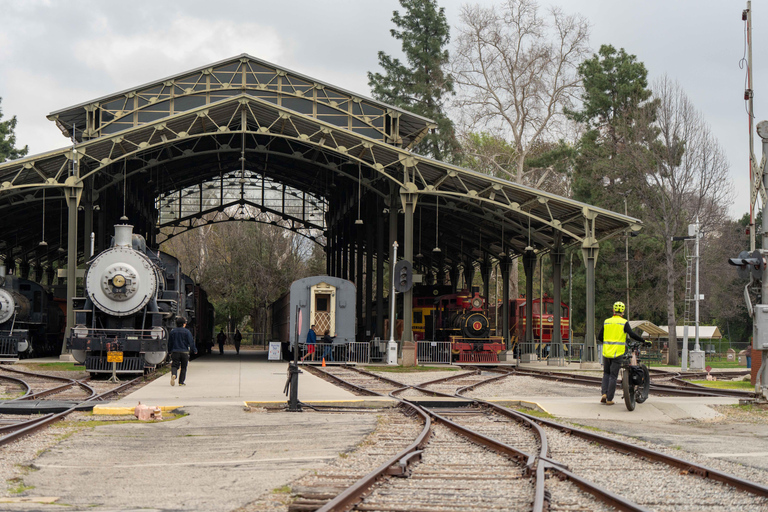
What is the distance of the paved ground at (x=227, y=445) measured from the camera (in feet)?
23.3

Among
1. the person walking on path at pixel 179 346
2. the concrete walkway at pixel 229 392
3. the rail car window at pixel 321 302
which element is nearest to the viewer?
the concrete walkway at pixel 229 392

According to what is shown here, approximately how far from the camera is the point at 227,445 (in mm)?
10141

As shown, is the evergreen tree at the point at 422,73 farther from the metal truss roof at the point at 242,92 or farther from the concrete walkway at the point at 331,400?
the concrete walkway at the point at 331,400

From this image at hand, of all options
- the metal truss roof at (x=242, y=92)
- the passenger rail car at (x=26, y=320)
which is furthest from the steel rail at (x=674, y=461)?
the metal truss roof at (x=242, y=92)

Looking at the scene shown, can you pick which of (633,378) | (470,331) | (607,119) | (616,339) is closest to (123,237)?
(616,339)

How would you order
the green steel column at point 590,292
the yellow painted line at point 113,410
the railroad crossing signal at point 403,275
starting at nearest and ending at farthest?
the yellow painted line at point 113,410 < the railroad crossing signal at point 403,275 < the green steel column at point 590,292

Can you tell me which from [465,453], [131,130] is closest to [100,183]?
[131,130]

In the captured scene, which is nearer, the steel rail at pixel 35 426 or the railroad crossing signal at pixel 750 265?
the steel rail at pixel 35 426

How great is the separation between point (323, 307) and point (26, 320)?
1244cm

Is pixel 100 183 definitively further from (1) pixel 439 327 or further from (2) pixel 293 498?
(2) pixel 293 498

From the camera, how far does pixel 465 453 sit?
945 cm

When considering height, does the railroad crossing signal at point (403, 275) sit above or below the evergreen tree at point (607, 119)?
below

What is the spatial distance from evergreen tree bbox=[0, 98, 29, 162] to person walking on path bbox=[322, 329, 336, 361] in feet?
140

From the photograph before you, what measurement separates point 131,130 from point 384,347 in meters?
13.1
